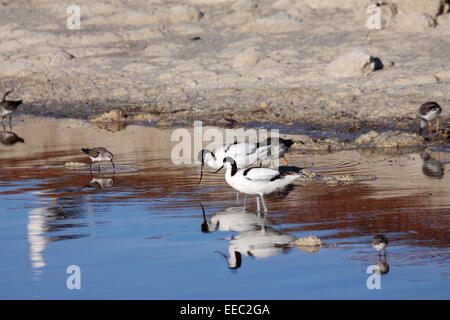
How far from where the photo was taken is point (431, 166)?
40.0 ft

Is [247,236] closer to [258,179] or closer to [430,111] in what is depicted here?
[258,179]

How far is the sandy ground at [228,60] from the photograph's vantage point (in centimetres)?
1877

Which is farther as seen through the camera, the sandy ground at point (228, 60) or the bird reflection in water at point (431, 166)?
the sandy ground at point (228, 60)

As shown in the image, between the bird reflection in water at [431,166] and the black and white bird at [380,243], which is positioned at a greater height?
the bird reflection in water at [431,166]

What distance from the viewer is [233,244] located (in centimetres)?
786

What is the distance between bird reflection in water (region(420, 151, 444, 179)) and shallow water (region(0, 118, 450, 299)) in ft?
0.09

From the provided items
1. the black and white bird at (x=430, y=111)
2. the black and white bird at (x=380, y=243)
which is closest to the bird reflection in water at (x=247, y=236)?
the black and white bird at (x=380, y=243)

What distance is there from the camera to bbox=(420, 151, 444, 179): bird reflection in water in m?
11.4

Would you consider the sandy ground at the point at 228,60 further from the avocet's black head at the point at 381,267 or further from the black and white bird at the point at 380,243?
the avocet's black head at the point at 381,267

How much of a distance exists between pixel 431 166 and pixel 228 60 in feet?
37.3

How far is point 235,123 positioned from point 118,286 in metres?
11.8

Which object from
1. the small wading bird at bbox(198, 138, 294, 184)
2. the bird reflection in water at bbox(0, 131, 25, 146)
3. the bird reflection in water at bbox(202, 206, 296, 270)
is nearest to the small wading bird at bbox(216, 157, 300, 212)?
the bird reflection in water at bbox(202, 206, 296, 270)

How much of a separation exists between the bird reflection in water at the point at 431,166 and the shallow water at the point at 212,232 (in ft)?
0.09
